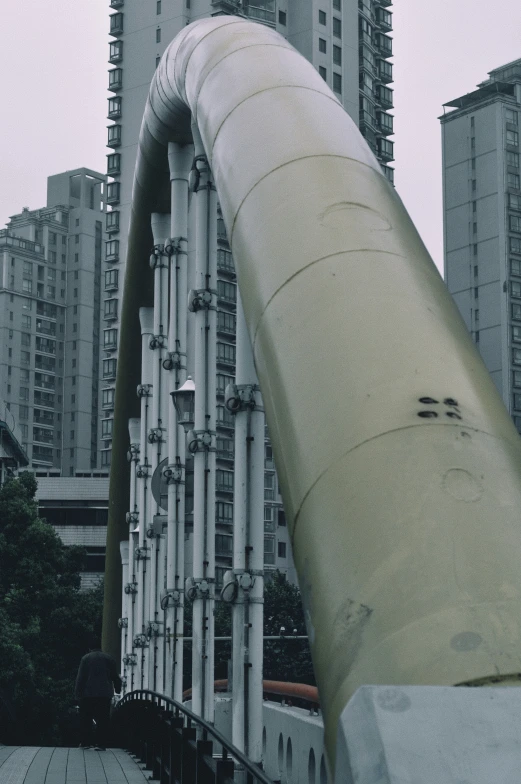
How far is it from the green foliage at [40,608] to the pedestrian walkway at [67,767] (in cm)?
3261

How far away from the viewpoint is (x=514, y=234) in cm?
12431

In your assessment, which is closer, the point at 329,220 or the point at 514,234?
the point at 329,220

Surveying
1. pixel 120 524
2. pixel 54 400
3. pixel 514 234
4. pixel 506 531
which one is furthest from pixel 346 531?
pixel 54 400

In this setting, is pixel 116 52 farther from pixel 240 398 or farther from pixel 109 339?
pixel 240 398

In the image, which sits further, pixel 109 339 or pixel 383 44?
pixel 383 44

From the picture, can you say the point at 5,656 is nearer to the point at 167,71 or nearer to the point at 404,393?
the point at 167,71

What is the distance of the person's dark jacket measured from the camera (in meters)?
20.7

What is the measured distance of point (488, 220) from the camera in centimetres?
12581

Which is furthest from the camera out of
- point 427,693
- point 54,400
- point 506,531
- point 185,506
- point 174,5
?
point 54,400

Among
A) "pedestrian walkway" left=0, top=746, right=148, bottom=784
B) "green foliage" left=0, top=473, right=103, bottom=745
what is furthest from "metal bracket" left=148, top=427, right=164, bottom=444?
"green foliage" left=0, top=473, right=103, bottom=745

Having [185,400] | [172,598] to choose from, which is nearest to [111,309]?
[172,598]

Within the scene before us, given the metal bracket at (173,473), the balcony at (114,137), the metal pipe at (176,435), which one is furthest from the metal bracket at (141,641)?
the balcony at (114,137)

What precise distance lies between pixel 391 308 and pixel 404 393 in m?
0.74

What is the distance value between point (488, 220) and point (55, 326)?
6072cm
